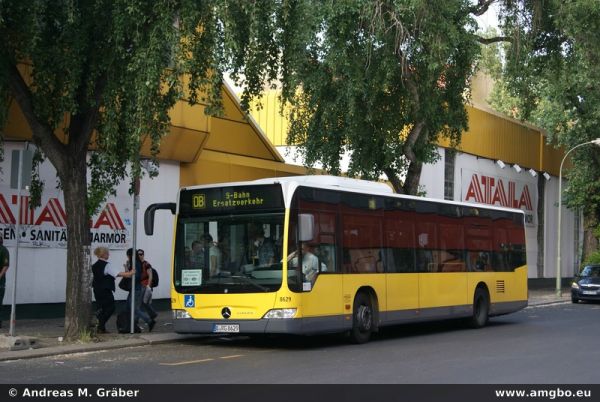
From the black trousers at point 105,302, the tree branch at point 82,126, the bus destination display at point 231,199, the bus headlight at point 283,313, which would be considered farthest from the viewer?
the black trousers at point 105,302

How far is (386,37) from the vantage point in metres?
22.4

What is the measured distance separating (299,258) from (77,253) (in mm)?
4082

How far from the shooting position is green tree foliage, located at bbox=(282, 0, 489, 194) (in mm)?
21938

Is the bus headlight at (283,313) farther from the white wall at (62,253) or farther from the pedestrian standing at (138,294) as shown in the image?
the white wall at (62,253)

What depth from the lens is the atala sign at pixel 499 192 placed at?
40688 mm

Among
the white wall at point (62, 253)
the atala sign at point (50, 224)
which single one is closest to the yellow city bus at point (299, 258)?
the atala sign at point (50, 224)

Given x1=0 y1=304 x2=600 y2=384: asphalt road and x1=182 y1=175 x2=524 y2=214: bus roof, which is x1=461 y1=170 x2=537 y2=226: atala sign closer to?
x1=0 y1=304 x2=600 y2=384: asphalt road

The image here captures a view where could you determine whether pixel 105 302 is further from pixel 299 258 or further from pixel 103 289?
pixel 299 258

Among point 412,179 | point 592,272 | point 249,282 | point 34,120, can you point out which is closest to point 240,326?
point 249,282

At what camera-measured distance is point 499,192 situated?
43.5 metres

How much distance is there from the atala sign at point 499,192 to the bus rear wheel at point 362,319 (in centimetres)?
2383

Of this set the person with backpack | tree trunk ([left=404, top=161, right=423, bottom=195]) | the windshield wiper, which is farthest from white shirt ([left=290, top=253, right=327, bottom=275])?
tree trunk ([left=404, top=161, right=423, bottom=195])

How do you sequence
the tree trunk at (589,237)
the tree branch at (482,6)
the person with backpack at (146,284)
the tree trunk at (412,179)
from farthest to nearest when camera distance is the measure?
the tree trunk at (589,237)
the tree trunk at (412,179)
the tree branch at (482,6)
the person with backpack at (146,284)

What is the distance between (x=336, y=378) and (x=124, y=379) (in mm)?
2764
